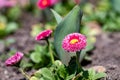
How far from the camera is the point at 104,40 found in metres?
4.82

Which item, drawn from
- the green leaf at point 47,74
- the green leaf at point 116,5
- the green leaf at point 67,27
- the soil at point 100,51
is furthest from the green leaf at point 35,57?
the green leaf at point 116,5

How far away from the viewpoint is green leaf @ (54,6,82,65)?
334 cm

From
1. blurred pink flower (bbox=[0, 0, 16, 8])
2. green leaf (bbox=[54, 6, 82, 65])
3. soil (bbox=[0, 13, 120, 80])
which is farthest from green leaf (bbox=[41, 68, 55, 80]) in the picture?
blurred pink flower (bbox=[0, 0, 16, 8])

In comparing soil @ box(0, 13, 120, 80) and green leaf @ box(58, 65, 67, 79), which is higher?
soil @ box(0, 13, 120, 80)

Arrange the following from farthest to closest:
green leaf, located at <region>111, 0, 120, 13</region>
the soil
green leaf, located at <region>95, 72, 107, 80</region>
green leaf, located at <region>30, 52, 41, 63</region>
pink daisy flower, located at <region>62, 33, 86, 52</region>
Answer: green leaf, located at <region>111, 0, 120, 13</region> < green leaf, located at <region>30, 52, 41, 63</region> < the soil < green leaf, located at <region>95, 72, 107, 80</region> < pink daisy flower, located at <region>62, 33, 86, 52</region>

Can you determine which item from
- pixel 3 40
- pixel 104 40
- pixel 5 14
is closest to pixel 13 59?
pixel 104 40

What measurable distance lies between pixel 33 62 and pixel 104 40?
1.13 m

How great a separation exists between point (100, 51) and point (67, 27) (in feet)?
3.56

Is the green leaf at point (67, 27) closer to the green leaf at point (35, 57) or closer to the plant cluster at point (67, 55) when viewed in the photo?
the plant cluster at point (67, 55)

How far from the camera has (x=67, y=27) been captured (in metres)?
3.41

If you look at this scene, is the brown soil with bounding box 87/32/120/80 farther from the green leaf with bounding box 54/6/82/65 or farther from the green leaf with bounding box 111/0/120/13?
the green leaf with bounding box 111/0/120/13

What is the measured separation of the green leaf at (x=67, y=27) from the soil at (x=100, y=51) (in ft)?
1.18

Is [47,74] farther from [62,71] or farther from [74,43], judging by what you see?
[74,43]

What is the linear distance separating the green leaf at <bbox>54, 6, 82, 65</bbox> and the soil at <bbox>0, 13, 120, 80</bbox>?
A: 0.36 meters
